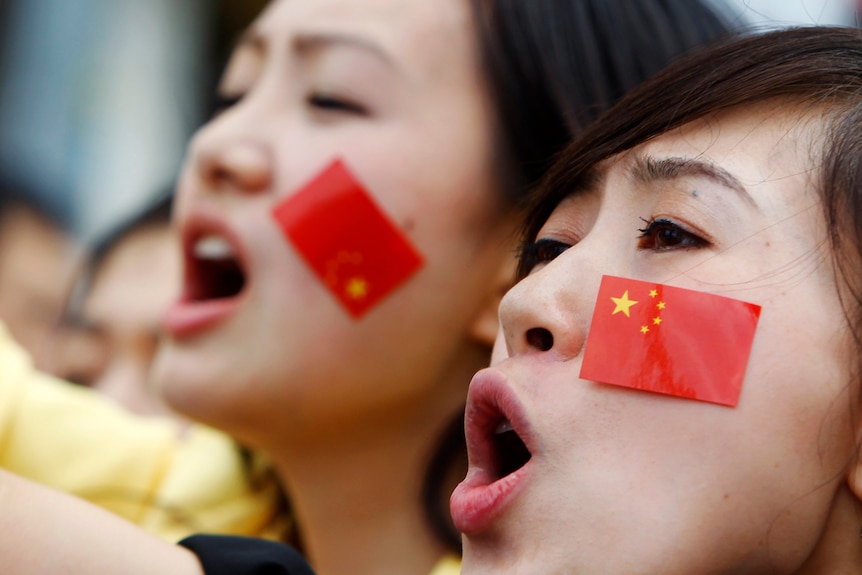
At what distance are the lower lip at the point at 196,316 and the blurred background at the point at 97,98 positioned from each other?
5.12 ft

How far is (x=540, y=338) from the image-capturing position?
1.11 m

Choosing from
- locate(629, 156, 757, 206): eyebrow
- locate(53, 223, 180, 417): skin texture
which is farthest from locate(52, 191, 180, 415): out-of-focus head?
locate(629, 156, 757, 206): eyebrow

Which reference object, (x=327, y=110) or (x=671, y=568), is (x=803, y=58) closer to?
(x=671, y=568)

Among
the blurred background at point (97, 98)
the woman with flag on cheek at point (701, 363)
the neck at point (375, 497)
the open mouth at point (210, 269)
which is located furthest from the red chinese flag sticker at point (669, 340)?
the blurred background at point (97, 98)

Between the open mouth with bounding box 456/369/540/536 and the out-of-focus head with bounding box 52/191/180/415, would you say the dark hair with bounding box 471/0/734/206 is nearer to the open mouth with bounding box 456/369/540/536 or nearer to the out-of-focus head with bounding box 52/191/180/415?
the open mouth with bounding box 456/369/540/536

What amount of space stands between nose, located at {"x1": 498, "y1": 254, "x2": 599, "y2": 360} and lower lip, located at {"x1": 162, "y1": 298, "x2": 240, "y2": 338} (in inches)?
26.7

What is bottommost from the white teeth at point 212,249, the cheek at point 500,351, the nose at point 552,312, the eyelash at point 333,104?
the white teeth at point 212,249

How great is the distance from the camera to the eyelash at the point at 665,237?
108cm

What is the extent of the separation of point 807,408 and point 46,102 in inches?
122

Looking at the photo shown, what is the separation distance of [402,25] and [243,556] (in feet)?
3.12

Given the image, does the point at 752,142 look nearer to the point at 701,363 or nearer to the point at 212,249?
the point at 701,363

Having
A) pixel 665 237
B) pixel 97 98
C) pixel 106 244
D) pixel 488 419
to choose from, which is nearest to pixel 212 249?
pixel 488 419

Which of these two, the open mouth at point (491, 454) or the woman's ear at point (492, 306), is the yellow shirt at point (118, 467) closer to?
Result: the woman's ear at point (492, 306)

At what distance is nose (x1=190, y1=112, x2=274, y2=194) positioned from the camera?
1709mm
